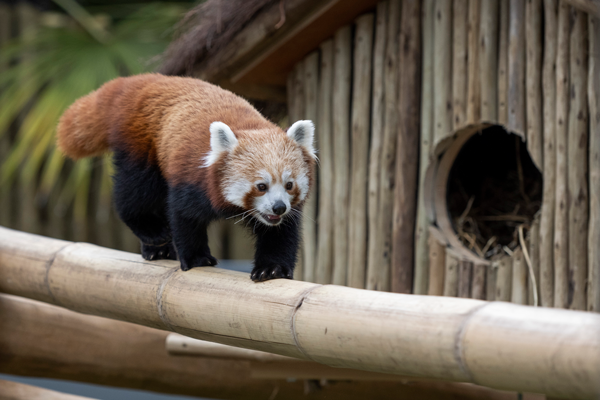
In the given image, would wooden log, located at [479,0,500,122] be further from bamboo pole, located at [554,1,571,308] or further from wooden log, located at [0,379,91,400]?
wooden log, located at [0,379,91,400]

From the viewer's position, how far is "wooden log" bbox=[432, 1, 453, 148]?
3258mm

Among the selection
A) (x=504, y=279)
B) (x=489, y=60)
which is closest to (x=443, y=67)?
(x=489, y=60)

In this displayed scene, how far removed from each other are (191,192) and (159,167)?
1.25 ft

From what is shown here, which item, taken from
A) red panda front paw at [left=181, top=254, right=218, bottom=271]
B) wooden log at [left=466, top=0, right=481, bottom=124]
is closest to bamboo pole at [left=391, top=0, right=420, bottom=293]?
wooden log at [left=466, top=0, right=481, bottom=124]

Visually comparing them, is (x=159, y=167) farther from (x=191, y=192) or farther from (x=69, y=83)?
(x=69, y=83)

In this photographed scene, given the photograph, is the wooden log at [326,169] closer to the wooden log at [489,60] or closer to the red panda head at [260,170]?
the wooden log at [489,60]

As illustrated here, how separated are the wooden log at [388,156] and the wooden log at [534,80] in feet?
2.56

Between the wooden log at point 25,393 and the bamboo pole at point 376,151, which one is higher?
the bamboo pole at point 376,151

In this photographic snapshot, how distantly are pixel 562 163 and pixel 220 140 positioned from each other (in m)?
1.68

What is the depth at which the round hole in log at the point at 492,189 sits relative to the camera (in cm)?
398

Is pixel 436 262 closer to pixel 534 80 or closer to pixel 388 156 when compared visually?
pixel 388 156

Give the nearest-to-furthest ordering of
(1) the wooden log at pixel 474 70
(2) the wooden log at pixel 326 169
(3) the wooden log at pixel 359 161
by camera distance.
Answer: (1) the wooden log at pixel 474 70 → (3) the wooden log at pixel 359 161 → (2) the wooden log at pixel 326 169

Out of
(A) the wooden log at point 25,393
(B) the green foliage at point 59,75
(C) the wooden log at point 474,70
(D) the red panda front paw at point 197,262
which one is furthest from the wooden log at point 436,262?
(B) the green foliage at point 59,75

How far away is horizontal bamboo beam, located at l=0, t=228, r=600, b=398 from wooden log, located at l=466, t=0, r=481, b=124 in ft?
5.38
